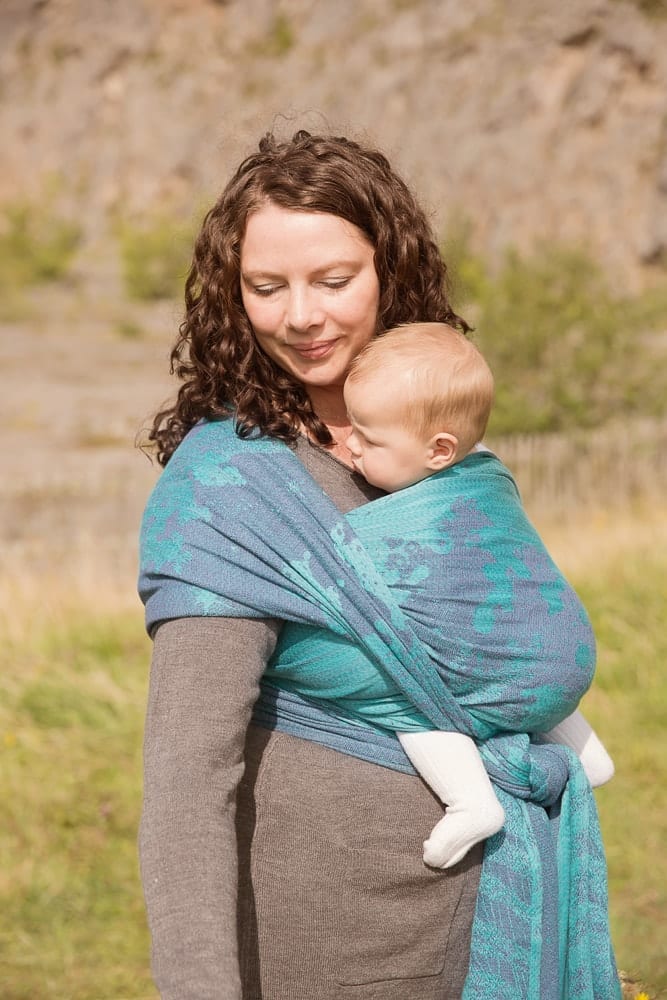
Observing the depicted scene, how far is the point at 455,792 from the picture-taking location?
1.69m

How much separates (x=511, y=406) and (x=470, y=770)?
9.79 metres

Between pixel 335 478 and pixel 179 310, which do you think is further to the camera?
pixel 179 310

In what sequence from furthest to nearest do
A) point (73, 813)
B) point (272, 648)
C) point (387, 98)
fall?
point (387, 98) < point (73, 813) < point (272, 648)

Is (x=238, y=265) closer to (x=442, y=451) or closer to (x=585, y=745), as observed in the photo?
(x=442, y=451)

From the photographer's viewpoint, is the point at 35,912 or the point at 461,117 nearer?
the point at 35,912

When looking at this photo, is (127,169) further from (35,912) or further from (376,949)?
(376,949)

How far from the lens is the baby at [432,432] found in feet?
5.57

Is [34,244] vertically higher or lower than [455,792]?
lower

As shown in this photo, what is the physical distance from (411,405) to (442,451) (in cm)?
9

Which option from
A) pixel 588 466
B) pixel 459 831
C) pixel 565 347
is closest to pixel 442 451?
pixel 459 831

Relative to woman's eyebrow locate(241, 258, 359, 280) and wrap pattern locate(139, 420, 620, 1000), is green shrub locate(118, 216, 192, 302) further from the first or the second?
wrap pattern locate(139, 420, 620, 1000)

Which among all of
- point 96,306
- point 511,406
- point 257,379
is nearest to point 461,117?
point 96,306

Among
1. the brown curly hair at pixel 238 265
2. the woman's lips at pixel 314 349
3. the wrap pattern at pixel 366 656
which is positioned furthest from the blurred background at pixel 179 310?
the wrap pattern at pixel 366 656

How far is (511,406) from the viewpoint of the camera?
11.3 meters
